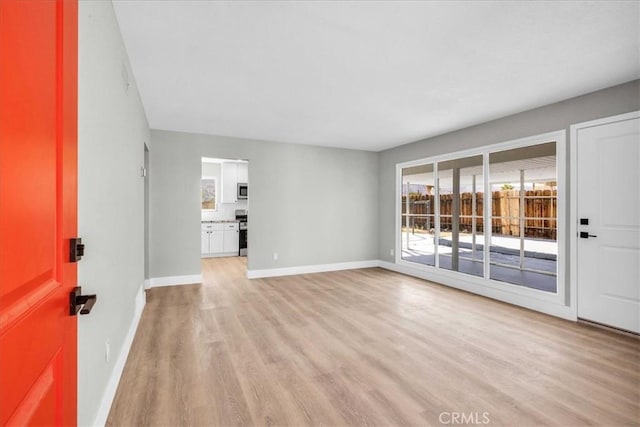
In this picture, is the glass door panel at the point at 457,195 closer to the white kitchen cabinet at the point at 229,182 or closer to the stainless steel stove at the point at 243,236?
the stainless steel stove at the point at 243,236

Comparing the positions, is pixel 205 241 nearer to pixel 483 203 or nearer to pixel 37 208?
pixel 483 203

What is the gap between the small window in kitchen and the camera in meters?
8.34

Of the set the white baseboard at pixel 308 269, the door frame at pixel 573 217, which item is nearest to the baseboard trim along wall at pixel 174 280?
the white baseboard at pixel 308 269

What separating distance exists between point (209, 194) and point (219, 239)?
1346 millimetres

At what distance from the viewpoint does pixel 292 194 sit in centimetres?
598

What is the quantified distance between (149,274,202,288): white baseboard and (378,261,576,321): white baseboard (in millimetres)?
3717

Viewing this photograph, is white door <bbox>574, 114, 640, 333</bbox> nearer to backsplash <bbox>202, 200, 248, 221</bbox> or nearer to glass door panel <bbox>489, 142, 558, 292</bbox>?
glass door panel <bbox>489, 142, 558, 292</bbox>

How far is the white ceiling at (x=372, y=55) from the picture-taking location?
2066 millimetres

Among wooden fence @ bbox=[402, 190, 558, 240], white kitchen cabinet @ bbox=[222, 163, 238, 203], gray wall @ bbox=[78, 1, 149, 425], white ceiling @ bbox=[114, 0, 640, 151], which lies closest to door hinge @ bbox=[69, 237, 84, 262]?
gray wall @ bbox=[78, 1, 149, 425]

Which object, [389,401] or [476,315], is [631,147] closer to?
[476,315]

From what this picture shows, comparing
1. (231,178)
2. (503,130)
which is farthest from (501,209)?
(231,178)

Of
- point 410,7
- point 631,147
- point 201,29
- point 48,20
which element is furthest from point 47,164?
point 631,147

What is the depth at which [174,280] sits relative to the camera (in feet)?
16.6

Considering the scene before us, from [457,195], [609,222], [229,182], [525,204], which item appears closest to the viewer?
[609,222]
